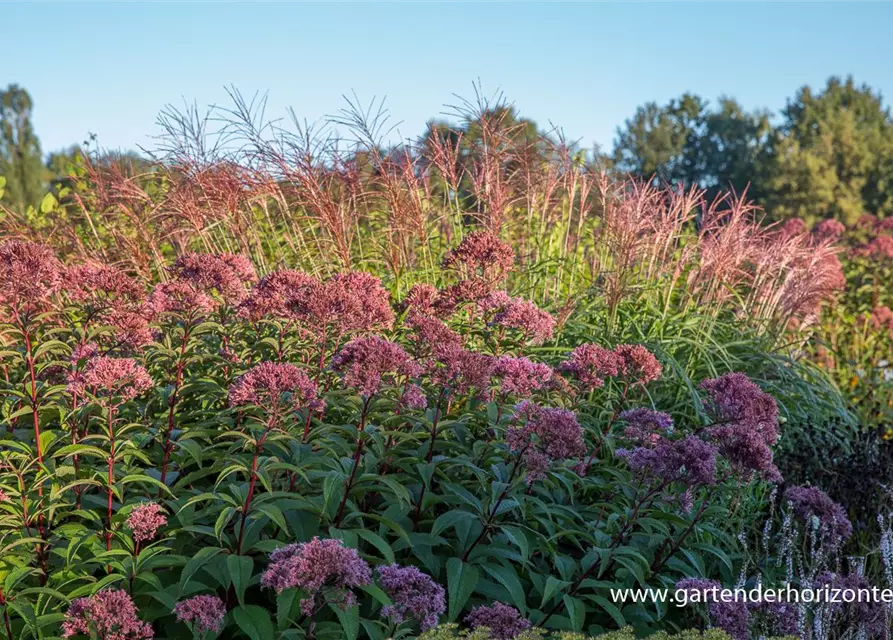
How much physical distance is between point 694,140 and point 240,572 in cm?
6404

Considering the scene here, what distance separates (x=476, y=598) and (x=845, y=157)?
43.8 metres

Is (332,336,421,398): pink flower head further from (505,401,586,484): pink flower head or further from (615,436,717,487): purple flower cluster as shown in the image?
(615,436,717,487): purple flower cluster

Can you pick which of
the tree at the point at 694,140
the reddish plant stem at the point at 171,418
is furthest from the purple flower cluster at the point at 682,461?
the tree at the point at 694,140

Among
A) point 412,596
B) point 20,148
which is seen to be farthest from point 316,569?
point 20,148

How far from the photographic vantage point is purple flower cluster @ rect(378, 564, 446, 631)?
112 inches

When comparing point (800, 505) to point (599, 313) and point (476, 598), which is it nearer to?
point (476, 598)

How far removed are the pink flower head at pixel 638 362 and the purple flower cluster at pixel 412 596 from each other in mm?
1487

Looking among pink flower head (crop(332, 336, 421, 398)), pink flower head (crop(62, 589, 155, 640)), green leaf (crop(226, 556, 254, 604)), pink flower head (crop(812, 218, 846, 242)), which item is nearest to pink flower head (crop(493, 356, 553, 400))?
pink flower head (crop(332, 336, 421, 398))

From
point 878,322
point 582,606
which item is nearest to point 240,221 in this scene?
point 582,606

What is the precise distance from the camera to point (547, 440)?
10.7ft

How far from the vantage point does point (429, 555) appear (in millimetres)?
3600

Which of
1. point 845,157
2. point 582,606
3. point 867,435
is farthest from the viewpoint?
point 845,157

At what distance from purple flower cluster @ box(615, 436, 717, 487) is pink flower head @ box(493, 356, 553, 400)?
0.55m

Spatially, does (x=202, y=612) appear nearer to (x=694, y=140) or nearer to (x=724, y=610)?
(x=724, y=610)
